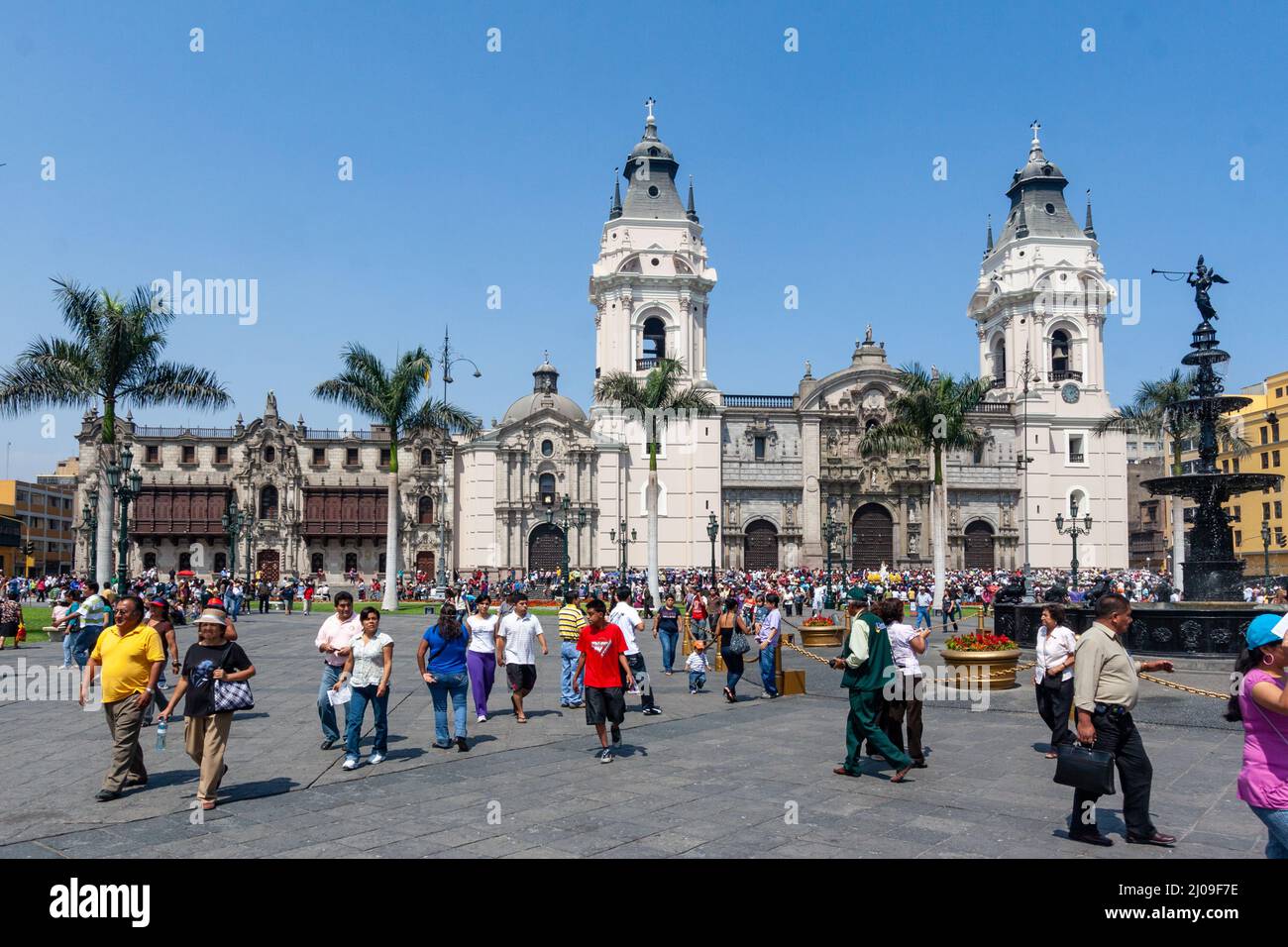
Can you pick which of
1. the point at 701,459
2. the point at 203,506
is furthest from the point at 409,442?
the point at 701,459

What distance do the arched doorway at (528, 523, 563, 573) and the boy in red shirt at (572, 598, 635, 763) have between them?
4157 centimetres

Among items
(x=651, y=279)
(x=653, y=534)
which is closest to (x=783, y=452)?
(x=651, y=279)

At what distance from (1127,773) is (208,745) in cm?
652

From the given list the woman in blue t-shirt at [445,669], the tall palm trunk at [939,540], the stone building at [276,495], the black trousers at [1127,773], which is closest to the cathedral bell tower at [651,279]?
the stone building at [276,495]

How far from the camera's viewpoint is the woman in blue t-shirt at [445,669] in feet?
31.2

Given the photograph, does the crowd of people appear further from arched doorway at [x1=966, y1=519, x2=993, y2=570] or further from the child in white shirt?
arched doorway at [x1=966, y1=519, x2=993, y2=570]

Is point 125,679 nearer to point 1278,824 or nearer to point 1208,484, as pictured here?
point 1278,824

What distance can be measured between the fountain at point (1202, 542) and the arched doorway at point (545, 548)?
33134 millimetres

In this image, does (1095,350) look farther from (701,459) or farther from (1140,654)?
(1140,654)

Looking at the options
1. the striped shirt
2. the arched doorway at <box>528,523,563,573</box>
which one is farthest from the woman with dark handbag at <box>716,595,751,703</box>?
the arched doorway at <box>528,523,563,573</box>

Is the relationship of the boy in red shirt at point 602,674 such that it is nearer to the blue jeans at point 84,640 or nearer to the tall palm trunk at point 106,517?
the blue jeans at point 84,640
